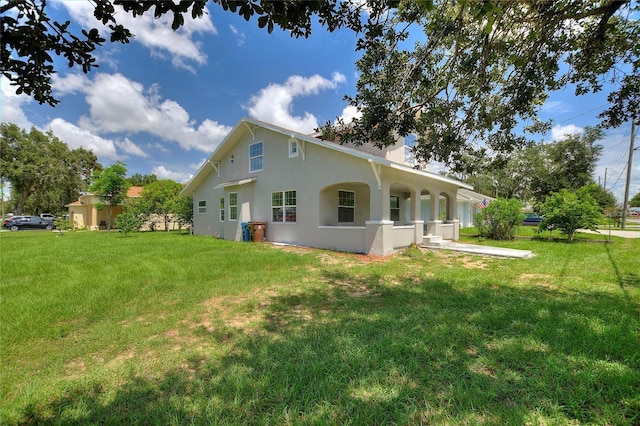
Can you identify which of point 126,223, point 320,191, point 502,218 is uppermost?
point 320,191

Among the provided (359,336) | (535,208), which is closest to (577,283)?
(359,336)

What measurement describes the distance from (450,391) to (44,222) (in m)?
39.5

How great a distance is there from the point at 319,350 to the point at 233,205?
14.5 metres

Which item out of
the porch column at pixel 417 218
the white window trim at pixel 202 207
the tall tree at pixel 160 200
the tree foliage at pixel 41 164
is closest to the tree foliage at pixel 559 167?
the porch column at pixel 417 218

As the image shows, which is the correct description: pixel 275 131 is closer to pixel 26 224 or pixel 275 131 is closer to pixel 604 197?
pixel 26 224

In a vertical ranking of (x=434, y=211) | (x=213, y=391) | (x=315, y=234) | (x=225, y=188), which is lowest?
(x=213, y=391)

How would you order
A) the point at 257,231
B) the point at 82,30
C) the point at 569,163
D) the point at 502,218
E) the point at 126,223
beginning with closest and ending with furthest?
1. the point at 82,30
2. the point at 257,231
3. the point at 502,218
4. the point at 126,223
5. the point at 569,163

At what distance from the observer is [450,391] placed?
2557mm

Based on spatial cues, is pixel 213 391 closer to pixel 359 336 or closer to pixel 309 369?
pixel 309 369

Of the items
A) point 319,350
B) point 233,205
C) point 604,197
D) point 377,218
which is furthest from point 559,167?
point 319,350

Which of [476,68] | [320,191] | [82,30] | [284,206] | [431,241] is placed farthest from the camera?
[284,206]

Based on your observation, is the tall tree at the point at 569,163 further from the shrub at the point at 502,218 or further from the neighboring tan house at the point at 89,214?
the neighboring tan house at the point at 89,214

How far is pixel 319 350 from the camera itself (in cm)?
338

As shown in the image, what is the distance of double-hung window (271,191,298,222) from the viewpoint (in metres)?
13.4
